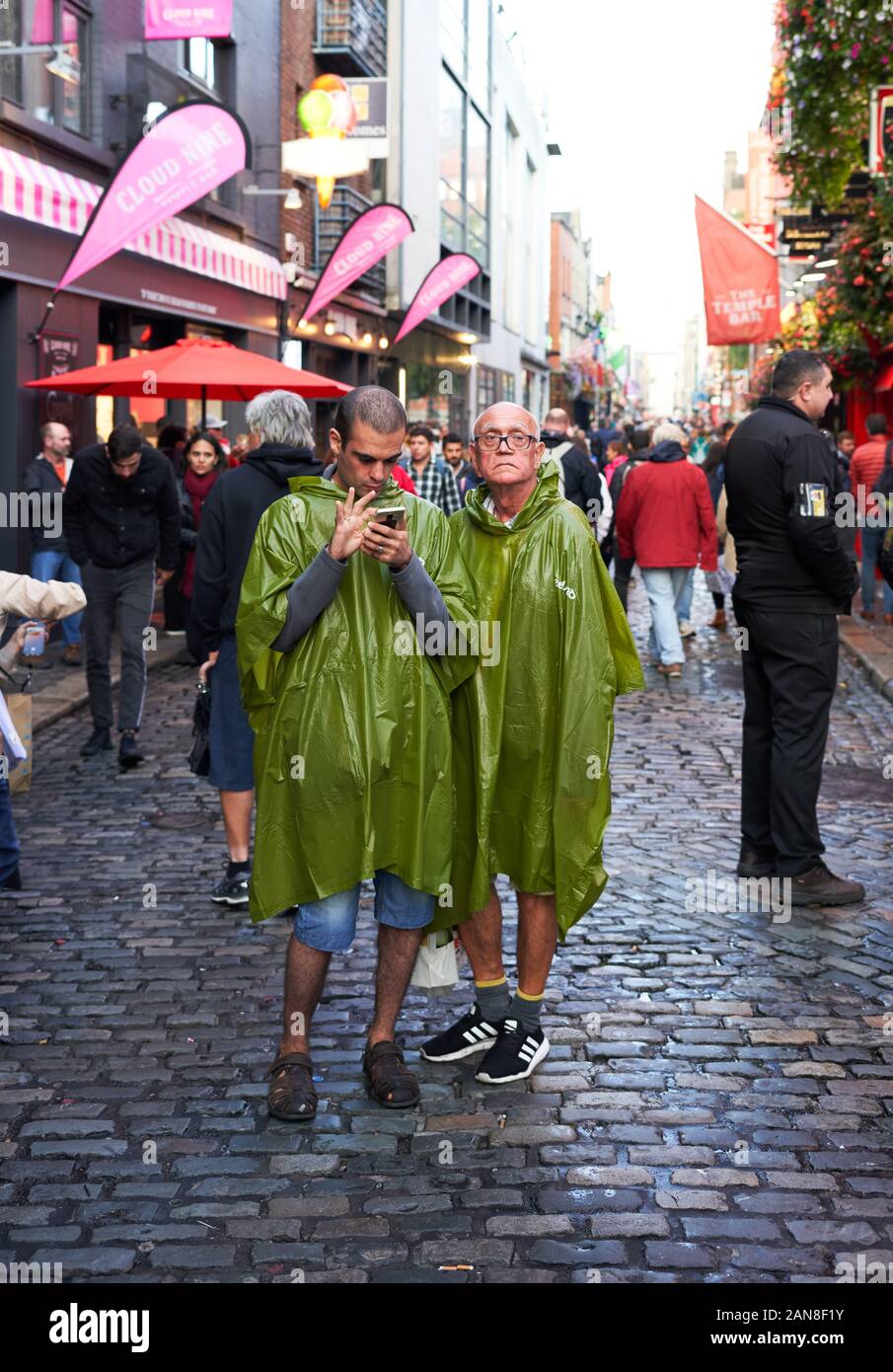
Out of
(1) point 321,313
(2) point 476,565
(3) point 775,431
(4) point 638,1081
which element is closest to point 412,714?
(2) point 476,565

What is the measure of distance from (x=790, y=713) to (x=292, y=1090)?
9.57ft

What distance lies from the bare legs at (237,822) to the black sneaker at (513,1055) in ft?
6.78

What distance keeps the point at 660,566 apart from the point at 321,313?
1300 centimetres

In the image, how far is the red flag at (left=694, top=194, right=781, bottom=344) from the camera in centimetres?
1936

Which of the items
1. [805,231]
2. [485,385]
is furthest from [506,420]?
[485,385]

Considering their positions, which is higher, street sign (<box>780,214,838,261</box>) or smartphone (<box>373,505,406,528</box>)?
street sign (<box>780,214,838,261</box>)

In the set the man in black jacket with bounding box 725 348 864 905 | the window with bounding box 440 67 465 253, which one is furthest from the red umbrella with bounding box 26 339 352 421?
the window with bounding box 440 67 465 253

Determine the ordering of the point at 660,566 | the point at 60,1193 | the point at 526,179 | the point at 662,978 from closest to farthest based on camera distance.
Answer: the point at 60,1193
the point at 662,978
the point at 660,566
the point at 526,179

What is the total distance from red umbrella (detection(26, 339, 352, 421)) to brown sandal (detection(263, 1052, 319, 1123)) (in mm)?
7839

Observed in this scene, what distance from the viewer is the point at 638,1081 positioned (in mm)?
4633

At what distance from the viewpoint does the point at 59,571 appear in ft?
43.0

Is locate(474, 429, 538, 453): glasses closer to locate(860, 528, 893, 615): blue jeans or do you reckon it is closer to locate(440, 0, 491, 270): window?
locate(860, 528, 893, 615): blue jeans

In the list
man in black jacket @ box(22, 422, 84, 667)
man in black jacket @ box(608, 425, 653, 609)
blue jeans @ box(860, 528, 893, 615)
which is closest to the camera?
man in black jacket @ box(22, 422, 84, 667)
